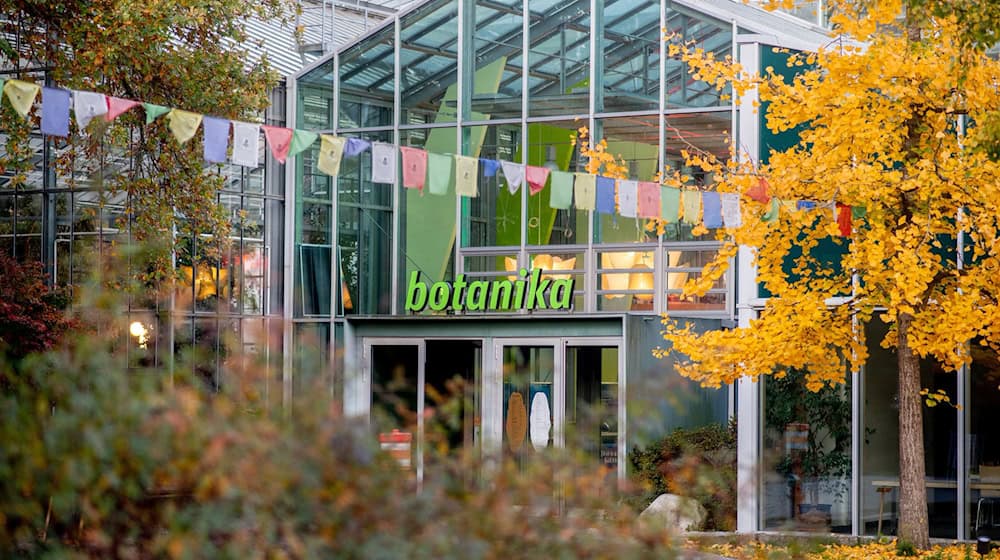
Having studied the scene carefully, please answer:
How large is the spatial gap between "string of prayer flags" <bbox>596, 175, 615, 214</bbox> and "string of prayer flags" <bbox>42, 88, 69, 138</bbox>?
4.93 metres

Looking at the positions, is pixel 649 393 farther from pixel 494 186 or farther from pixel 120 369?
pixel 494 186

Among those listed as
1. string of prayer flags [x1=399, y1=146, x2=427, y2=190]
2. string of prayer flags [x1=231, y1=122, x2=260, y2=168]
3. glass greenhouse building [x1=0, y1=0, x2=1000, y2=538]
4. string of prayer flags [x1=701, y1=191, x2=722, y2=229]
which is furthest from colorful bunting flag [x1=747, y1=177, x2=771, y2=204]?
string of prayer flags [x1=231, y1=122, x2=260, y2=168]

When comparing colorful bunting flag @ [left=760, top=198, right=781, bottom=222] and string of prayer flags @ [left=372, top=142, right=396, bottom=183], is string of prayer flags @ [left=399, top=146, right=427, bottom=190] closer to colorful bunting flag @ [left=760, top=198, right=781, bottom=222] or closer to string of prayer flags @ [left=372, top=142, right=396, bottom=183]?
string of prayer flags @ [left=372, top=142, right=396, bottom=183]

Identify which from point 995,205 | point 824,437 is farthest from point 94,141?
point 995,205

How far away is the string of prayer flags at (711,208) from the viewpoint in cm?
1221

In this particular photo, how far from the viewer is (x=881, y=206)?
1148cm

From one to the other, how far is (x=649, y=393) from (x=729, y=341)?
6981mm

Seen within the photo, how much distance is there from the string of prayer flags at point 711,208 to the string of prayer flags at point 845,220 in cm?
106

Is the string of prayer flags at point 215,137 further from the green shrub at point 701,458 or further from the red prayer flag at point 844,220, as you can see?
the green shrub at point 701,458

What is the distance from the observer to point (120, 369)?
14.8 ft

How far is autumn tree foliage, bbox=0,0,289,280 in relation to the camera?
1476 centimetres

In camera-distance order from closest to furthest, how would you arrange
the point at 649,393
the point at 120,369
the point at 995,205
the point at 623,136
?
the point at 120,369 → the point at 649,393 → the point at 995,205 → the point at 623,136

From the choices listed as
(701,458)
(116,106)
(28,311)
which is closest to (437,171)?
(116,106)

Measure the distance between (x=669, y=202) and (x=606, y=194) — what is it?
0.63 metres
